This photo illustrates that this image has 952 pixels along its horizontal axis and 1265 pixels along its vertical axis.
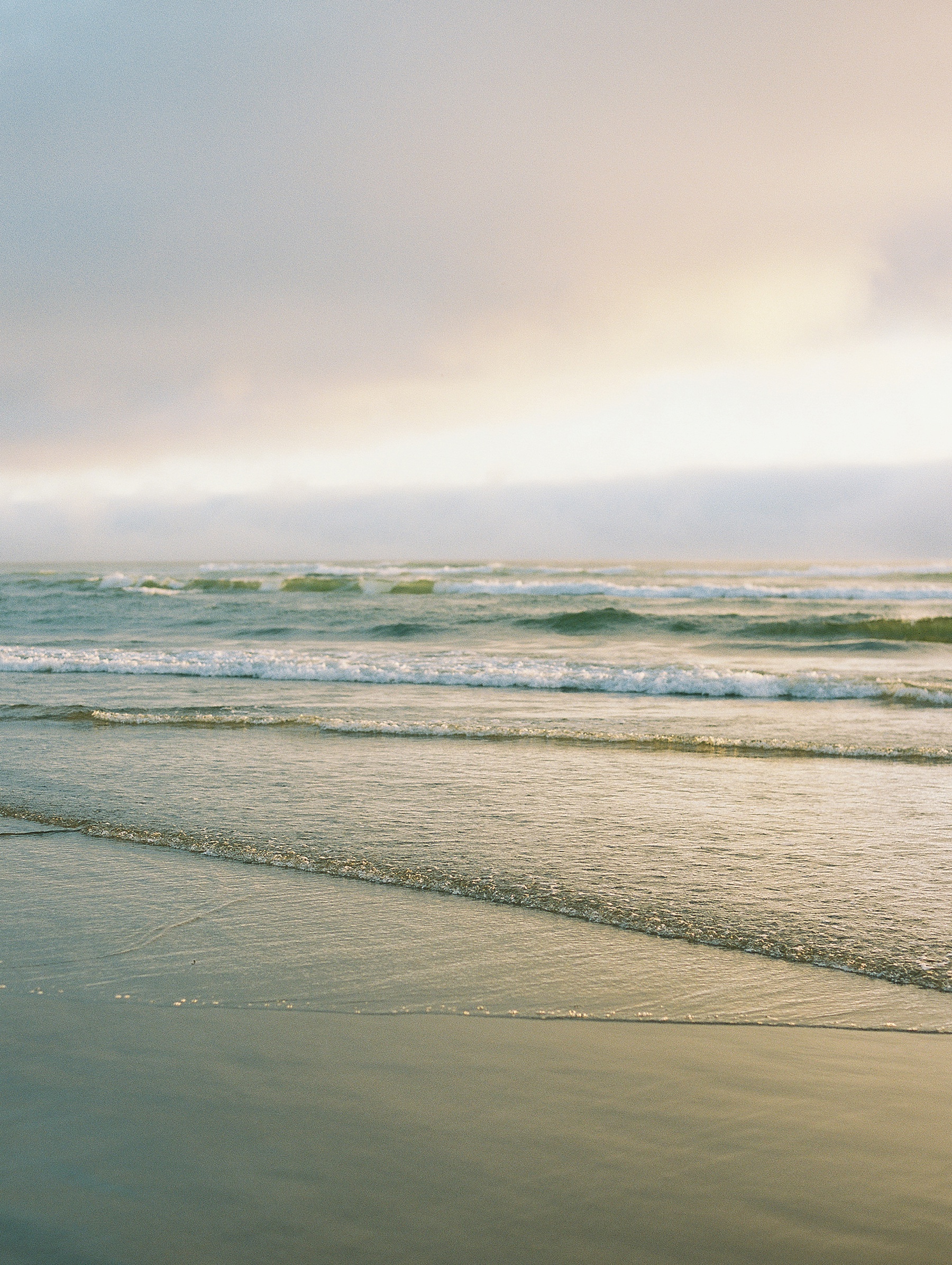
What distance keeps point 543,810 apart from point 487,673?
7957mm

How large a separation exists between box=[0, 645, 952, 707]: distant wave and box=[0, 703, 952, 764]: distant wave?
3.46 metres

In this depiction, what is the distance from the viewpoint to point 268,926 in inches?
168

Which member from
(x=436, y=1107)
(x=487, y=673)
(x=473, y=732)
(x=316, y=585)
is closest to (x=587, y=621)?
(x=487, y=673)

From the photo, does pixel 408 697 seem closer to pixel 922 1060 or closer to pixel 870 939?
pixel 870 939

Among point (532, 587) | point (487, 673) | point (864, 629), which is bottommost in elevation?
point (487, 673)

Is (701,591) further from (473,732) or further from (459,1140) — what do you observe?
(459,1140)

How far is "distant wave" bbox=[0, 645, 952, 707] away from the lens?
1279cm

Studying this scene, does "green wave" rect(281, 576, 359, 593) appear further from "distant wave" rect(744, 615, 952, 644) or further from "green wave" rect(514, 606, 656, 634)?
"distant wave" rect(744, 615, 952, 644)

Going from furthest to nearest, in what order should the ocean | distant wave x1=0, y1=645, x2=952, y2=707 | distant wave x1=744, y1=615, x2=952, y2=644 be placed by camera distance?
1. distant wave x1=744, y1=615, x2=952, y2=644
2. distant wave x1=0, y1=645, x2=952, y2=707
3. the ocean

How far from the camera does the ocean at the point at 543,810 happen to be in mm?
3793

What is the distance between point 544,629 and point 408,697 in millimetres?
14163

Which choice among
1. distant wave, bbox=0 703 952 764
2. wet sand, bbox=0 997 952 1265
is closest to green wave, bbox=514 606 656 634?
distant wave, bbox=0 703 952 764

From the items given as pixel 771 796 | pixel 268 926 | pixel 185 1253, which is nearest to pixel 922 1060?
pixel 185 1253

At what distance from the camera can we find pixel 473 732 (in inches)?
375
